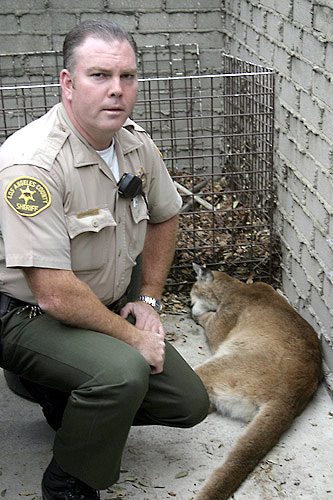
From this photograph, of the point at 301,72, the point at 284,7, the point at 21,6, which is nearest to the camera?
the point at 301,72

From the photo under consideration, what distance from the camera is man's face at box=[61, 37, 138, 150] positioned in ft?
8.46

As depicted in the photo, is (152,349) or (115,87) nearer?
(115,87)

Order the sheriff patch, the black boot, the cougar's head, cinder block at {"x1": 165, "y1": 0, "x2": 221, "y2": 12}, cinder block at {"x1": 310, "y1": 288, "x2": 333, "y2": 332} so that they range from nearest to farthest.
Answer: the sheriff patch
the black boot
cinder block at {"x1": 310, "y1": 288, "x2": 333, "y2": 332}
the cougar's head
cinder block at {"x1": 165, "y1": 0, "x2": 221, "y2": 12}

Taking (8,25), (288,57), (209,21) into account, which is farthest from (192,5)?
(288,57)

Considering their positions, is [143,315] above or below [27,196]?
below

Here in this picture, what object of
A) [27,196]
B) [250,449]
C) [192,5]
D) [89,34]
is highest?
[89,34]

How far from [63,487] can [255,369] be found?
3.92 feet

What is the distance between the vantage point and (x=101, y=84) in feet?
8.53

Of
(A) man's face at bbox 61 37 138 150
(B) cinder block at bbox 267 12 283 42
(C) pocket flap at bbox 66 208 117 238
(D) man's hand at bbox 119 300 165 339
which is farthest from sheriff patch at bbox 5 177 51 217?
(B) cinder block at bbox 267 12 283 42

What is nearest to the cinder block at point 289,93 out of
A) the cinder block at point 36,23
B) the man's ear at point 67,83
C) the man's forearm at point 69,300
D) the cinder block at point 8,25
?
the man's ear at point 67,83

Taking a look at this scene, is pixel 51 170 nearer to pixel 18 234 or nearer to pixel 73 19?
pixel 18 234

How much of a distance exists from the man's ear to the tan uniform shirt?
0.10m

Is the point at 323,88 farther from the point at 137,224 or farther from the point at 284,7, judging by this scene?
the point at 137,224

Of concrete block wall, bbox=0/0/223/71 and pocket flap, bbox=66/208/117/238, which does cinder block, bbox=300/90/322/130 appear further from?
concrete block wall, bbox=0/0/223/71
